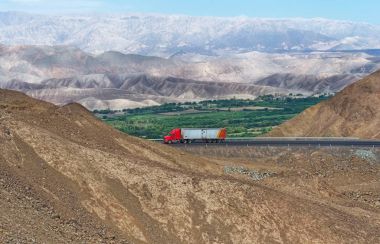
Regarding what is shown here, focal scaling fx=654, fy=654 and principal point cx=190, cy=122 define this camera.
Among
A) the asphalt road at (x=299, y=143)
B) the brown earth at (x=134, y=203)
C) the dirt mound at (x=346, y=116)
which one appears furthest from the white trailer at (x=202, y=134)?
the brown earth at (x=134, y=203)

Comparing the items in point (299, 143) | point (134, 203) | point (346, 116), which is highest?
point (134, 203)

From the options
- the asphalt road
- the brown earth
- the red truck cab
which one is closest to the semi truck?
the red truck cab

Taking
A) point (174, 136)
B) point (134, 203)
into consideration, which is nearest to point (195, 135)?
point (174, 136)

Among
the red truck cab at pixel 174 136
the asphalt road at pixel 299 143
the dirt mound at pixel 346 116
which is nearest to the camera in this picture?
the asphalt road at pixel 299 143

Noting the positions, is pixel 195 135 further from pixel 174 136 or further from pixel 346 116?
pixel 346 116

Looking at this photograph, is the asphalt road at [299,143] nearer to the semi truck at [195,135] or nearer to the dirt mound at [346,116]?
the semi truck at [195,135]

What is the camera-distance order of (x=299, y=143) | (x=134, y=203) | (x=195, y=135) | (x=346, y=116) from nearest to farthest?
(x=134, y=203), (x=299, y=143), (x=195, y=135), (x=346, y=116)

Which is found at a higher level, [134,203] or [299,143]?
[134,203]

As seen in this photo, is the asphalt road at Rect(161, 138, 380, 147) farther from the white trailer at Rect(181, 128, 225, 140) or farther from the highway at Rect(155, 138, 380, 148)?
the white trailer at Rect(181, 128, 225, 140)

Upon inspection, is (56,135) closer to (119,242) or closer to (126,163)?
(126,163)
